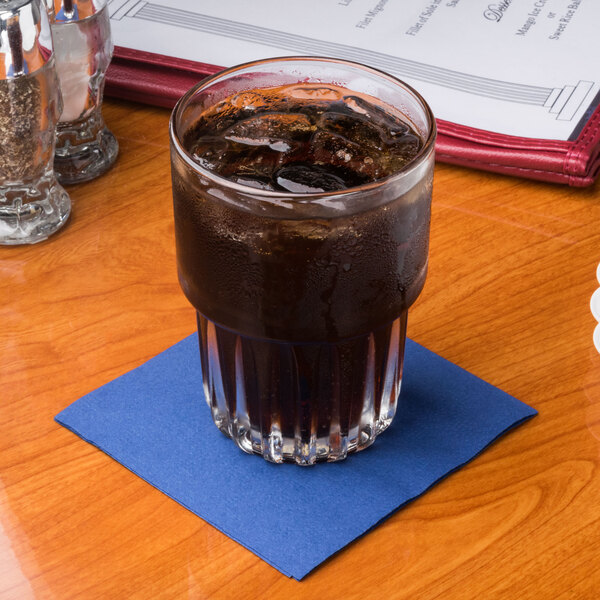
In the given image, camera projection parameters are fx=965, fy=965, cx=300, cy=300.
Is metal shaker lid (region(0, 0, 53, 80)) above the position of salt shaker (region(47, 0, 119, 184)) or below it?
above

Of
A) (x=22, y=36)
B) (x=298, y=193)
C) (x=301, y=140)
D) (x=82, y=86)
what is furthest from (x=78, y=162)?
(x=298, y=193)

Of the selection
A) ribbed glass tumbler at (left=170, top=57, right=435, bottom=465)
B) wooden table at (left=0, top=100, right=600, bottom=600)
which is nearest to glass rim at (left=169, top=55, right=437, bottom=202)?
ribbed glass tumbler at (left=170, top=57, right=435, bottom=465)

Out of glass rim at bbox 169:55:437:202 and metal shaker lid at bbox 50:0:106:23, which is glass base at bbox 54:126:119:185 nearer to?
metal shaker lid at bbox 50:0:106:23

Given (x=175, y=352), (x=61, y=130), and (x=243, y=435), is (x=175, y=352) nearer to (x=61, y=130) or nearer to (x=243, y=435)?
(x=243, y=435)

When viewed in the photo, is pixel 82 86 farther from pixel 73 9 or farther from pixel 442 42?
pixel 442 42

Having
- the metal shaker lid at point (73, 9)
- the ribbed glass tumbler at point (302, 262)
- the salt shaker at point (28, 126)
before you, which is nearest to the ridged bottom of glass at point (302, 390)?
the ribbed glass tumbler at point (302, 262)

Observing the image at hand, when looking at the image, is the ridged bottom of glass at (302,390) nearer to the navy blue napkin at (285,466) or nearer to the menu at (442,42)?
the navy blue napkin at (285,466)

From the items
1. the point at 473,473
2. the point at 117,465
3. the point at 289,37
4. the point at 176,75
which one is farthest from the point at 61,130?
the point at 473,473
